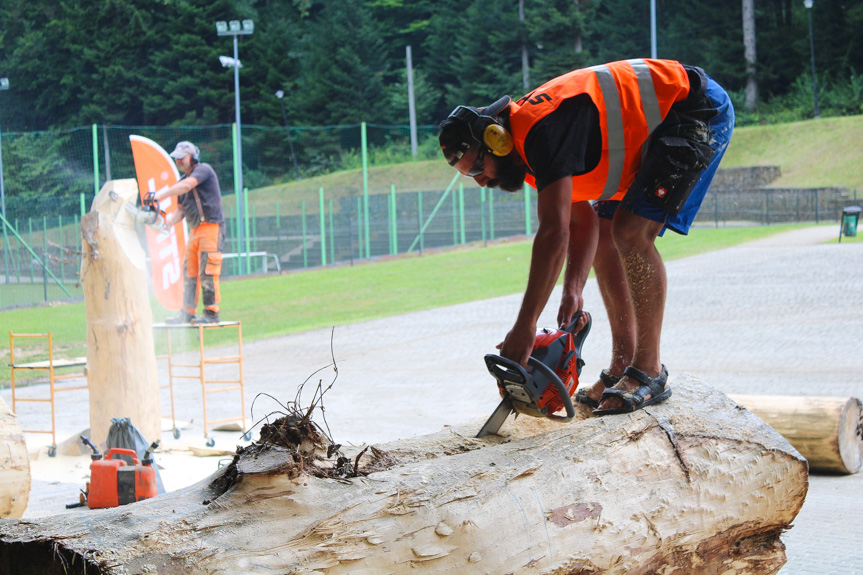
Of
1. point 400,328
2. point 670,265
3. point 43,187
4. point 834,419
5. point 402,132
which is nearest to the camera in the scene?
point 834,419

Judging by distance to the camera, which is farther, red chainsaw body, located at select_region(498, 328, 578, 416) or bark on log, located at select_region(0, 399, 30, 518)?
bark on log, located at select_region(0, 399, 30, 518)

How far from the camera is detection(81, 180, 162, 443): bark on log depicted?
6.48m

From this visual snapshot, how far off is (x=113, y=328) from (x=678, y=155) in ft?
15.4

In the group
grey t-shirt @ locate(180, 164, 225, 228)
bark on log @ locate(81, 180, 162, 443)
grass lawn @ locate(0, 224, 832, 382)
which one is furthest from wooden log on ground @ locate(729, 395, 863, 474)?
grass lawn @ locate(0, 224, 832, 382)

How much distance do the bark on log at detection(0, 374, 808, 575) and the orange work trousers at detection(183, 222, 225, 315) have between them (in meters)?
A: 5.90

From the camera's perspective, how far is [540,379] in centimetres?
307

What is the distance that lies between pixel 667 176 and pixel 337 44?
2013 inches

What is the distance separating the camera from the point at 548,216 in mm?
3041

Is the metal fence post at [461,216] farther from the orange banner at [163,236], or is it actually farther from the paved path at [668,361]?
the orange banner at [163,236]

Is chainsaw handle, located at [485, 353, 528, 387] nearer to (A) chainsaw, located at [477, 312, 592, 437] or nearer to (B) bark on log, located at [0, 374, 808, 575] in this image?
(A) chainsaw, located at [477, 312, 592, 437]

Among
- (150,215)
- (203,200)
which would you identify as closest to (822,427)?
(150,215)

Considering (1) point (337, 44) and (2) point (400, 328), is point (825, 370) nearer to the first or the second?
(2) point (400, 328)

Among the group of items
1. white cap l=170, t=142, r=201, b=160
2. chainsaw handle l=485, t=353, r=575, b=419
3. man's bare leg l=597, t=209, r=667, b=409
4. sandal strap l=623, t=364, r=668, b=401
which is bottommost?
sandal strap l=623, t=364, r=668, b=401

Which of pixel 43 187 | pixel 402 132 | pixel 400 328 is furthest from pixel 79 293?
pixel 402 132
